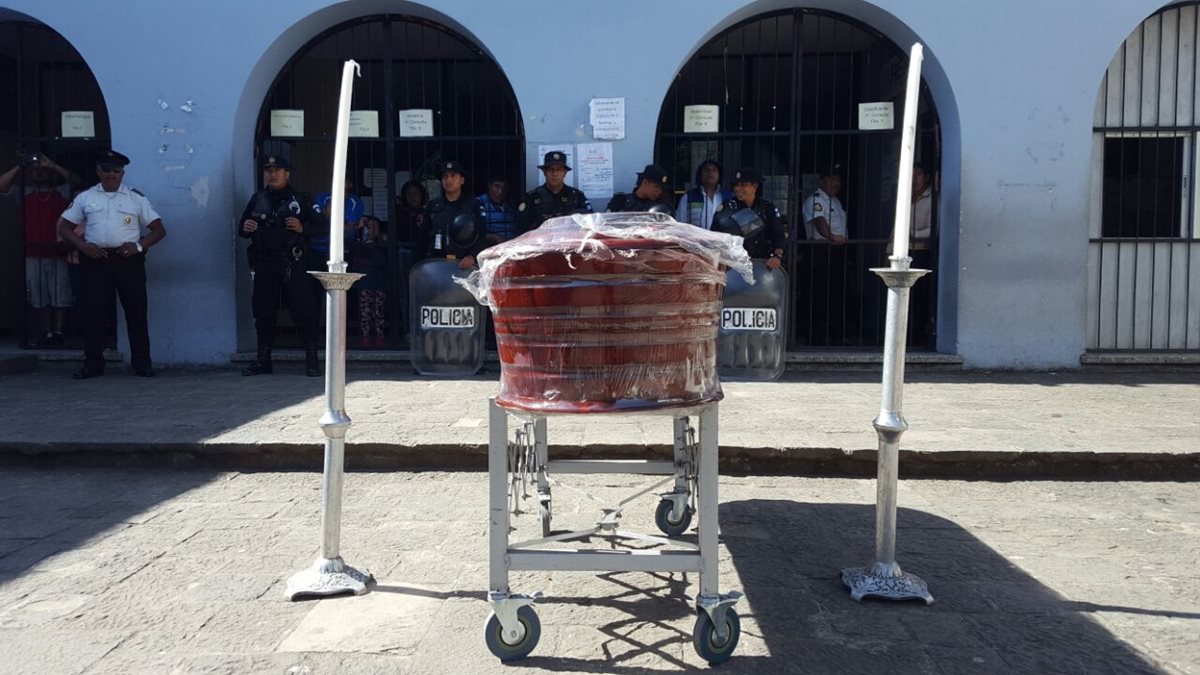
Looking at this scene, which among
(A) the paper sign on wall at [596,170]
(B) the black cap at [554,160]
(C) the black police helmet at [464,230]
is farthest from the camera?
(A) the paper sign on wall at [596,170]

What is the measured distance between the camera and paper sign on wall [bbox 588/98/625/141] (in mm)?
8539

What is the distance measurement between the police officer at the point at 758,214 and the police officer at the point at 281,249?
3.69 m

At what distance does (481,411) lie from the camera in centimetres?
663

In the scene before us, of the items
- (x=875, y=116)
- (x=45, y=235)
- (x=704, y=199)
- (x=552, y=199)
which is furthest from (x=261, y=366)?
(x=875, y=116)

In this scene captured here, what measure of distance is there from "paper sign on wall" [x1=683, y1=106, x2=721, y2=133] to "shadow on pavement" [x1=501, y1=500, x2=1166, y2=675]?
547cm

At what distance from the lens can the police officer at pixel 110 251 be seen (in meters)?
8.22

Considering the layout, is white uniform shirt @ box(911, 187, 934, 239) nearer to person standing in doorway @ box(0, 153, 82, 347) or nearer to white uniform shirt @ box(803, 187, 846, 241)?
white uniform shirt @ box(803, 187, 846, 241)

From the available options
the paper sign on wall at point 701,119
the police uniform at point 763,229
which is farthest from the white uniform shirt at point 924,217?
the police uniform at point 763,229

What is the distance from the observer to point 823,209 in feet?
30.3

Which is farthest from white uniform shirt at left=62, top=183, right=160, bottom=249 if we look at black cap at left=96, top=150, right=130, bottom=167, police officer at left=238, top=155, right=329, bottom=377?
police officer at left=238, top=155, right=329, bottom=377

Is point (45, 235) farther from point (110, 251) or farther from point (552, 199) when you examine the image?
point (552, 199)

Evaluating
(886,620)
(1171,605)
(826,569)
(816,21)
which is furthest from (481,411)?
(816,21)

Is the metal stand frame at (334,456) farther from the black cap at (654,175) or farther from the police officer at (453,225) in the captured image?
the black cap at (654,175)

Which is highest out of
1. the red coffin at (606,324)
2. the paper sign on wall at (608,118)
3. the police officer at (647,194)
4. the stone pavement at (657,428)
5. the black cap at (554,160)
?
the paper sign on wall at (608,118)
